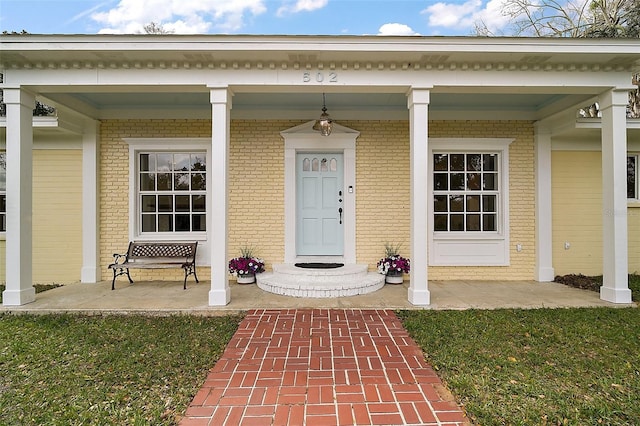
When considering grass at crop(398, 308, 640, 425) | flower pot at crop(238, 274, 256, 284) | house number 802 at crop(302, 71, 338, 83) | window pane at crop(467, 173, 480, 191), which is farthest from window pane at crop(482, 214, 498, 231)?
flower pot at crop(238, 274, 256, 284)

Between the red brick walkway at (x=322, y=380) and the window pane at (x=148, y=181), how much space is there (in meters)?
3.94

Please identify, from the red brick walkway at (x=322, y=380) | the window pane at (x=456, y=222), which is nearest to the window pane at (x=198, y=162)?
the red brick walkway at (x=322, y=380)

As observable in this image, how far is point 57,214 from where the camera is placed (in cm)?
639

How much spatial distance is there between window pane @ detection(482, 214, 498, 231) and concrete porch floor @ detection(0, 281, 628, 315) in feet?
3.82

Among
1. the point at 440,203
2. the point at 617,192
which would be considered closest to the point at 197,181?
the point at 440,203

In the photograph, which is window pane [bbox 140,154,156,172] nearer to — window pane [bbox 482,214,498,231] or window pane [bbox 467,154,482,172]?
window pane [bbox 467,154,482,172]

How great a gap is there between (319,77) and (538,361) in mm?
4035

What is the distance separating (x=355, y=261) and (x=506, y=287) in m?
2.59

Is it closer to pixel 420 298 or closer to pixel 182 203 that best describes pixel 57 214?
pixel 182 203

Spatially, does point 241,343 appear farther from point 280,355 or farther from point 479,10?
point 479,10

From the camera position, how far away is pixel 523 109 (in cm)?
633

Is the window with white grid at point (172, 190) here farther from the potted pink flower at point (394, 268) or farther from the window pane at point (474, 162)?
the window pane at point (474, 162)

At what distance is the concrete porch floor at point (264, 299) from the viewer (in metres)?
4.54

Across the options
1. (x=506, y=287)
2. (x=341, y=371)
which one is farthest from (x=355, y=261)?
(x=341, y=371)
